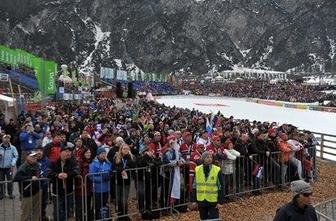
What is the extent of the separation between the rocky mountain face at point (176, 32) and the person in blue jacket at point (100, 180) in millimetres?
141510

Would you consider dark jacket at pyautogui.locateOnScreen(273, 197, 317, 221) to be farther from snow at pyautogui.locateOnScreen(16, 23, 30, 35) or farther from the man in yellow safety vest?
snow at pyautogui.locateOnScreen(16, 23, 30, 35)

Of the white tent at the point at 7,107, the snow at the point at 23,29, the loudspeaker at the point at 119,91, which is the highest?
the snow at the point at 23,29

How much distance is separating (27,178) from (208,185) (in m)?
2.83

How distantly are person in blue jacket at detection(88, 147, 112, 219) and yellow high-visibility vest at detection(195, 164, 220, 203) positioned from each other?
1.66 m

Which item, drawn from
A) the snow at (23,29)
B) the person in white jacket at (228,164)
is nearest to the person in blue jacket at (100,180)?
the person in white jacket at (228,164)

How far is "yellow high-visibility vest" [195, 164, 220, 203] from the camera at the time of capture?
778 centimetres

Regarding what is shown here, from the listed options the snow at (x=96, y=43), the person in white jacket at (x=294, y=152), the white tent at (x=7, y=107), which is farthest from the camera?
the snow at (x=96, y=43)

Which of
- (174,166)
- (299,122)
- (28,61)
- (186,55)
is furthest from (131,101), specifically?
(186,55)

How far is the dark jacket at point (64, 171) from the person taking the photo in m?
8.02

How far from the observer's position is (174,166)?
952cm

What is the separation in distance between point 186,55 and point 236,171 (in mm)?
142778

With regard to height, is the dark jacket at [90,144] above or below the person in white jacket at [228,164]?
above

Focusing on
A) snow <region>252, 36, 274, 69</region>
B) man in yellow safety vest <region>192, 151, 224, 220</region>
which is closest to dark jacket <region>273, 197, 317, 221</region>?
Answer: man in yellow safety vest <region>192, 151, 224, 220</region>

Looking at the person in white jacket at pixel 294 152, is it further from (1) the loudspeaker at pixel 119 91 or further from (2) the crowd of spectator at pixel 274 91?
(2) the crowd of spectator at pixel 274 91
